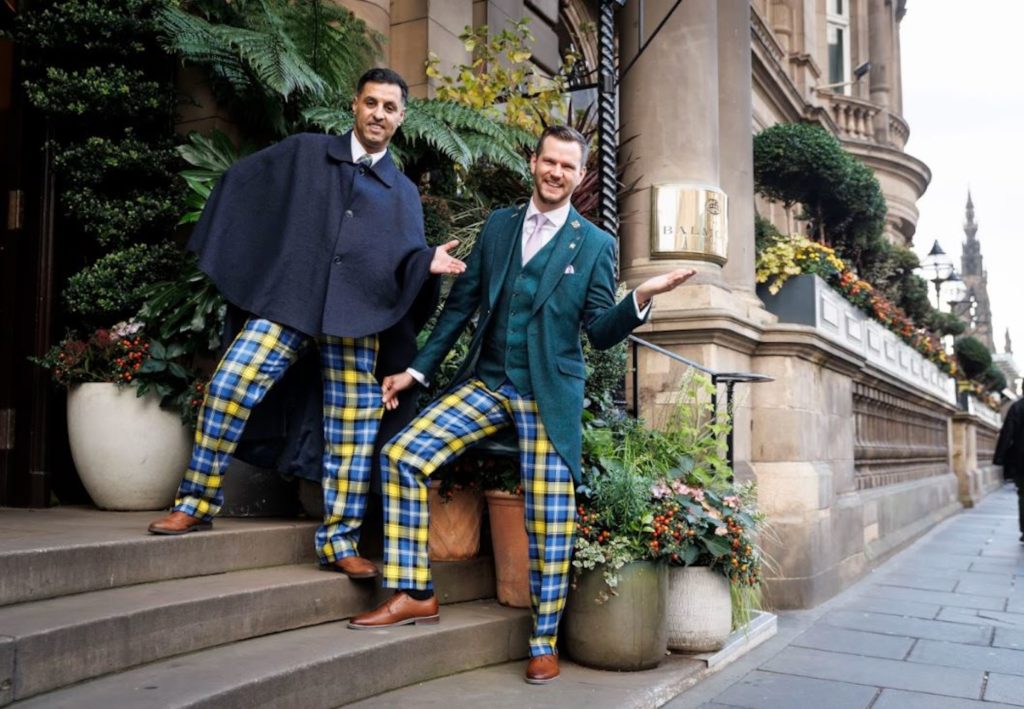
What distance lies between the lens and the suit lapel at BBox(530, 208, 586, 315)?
4023 millimetres

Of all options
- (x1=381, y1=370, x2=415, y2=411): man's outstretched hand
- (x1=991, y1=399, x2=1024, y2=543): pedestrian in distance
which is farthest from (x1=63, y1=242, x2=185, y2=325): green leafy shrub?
(x1=991, y1=399, x2=1024, y2=543): pedestrian in distance

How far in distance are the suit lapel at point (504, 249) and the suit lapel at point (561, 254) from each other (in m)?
0.19

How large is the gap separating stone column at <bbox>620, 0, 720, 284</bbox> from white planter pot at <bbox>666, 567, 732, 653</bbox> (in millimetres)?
3101

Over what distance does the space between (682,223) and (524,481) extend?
13.0ft

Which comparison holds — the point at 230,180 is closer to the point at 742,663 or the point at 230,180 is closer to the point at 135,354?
the point at 135,354

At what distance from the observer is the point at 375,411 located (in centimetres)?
417

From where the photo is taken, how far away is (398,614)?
155 inches

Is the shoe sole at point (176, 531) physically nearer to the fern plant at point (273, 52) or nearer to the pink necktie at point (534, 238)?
the pink necktie at point (534, 238)

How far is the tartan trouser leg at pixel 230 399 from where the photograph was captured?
12.6ft

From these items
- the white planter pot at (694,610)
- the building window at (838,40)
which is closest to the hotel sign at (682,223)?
the white planter pot at (694,610)

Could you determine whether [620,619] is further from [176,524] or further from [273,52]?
[273,52]

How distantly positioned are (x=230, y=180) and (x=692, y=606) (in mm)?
3024

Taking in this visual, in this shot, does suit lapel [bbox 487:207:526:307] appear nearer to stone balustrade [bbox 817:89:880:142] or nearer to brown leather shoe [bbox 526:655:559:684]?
brown leather shoe [bbox 526:655:559:684]

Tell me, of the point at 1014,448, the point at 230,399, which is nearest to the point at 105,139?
the point at 230,399
